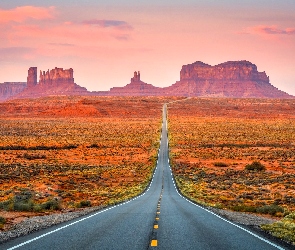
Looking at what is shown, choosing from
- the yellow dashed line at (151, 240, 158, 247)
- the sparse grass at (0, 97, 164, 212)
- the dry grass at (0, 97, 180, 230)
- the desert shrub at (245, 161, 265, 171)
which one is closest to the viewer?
the yellow dashed line at (151, 240, 158, 247)

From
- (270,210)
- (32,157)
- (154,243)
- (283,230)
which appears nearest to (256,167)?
(270,210)

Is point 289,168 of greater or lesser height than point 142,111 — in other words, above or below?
below

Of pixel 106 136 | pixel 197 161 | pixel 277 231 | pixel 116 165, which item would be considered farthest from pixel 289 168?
pixel 106 136

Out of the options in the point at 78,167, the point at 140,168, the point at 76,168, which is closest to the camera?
the point at 76,168

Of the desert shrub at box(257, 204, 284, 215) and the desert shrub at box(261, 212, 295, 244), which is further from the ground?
the desert shrub at box(261, 212, 295, 244)

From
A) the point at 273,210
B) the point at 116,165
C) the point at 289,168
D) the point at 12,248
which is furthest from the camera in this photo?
the point at 116,165

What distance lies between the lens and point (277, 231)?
1502 centimetres

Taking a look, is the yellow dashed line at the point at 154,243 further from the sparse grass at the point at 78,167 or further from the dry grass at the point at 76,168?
the sparse grass at the point at 78,167

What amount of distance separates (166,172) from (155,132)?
68610 millimetres

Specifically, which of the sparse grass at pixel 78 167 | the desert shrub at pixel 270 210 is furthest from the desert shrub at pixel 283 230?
the sparse grass at pixel 78 167

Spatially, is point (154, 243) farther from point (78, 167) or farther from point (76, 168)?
point (78, 167)

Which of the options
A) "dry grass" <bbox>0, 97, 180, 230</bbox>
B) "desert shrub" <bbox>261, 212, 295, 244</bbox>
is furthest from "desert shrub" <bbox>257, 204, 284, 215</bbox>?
"dry grass" <bbox>0, 97, 180, 230</bbox>

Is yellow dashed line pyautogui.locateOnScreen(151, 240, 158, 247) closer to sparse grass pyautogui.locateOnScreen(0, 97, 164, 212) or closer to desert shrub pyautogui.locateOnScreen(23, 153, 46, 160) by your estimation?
sparse grass pyautogui.locateOnScreen(0, 97, 164, 212)

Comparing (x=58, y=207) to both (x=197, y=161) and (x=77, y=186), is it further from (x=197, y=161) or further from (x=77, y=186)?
(x=197, y=161)
